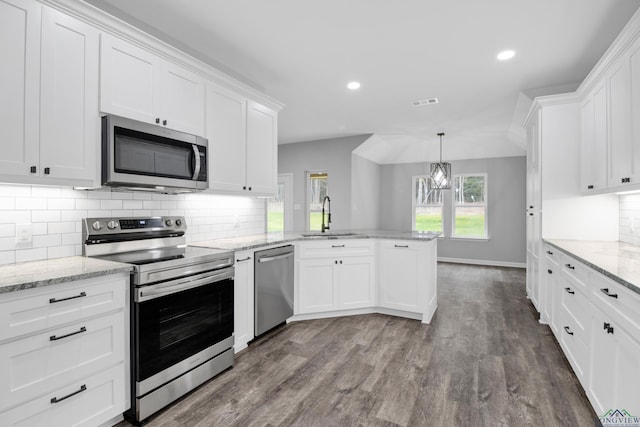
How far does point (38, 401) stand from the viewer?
1.48 metres

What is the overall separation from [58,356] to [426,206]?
7.23 metres

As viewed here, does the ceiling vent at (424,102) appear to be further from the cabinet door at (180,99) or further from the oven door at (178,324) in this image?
the oven door at (178,324)

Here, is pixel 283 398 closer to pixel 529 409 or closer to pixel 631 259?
pixel 529 409

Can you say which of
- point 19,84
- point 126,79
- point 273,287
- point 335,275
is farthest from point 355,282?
point 19,84

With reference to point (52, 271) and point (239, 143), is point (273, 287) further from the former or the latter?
point (52, 271)

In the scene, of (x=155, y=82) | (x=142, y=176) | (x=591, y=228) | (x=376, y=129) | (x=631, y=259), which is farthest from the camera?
(x=376, y=129)

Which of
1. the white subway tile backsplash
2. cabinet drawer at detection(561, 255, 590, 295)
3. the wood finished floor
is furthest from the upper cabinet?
cabinet drawer at detection(561, 255, 590, 295)

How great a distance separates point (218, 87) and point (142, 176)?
1138 millimetres

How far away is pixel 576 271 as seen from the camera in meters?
2.24

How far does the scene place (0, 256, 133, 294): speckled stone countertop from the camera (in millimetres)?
1430

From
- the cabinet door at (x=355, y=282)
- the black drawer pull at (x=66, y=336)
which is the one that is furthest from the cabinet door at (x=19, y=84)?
the cabinet door at (x=355, y=282)

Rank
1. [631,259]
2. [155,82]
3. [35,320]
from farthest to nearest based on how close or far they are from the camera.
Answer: [155,82], [631,259], [35,320]

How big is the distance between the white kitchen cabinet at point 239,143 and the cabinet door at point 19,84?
1.18 m


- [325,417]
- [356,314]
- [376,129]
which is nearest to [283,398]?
[325,417]
